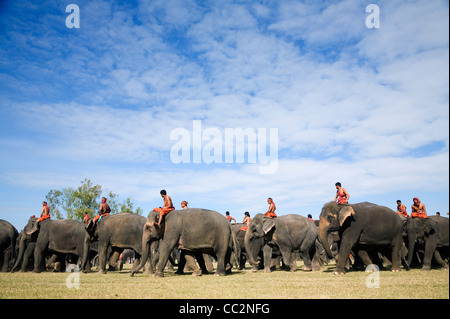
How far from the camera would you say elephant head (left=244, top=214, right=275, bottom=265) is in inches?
727

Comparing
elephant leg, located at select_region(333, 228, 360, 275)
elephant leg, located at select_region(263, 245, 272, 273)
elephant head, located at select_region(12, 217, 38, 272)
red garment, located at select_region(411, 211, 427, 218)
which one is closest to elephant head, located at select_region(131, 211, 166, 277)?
elephant leg, located at select_region(263, 245, 272, 273)

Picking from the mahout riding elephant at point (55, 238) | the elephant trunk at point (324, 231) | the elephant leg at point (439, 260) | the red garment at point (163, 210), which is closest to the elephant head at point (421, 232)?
the elephant leg at point (439, 260)

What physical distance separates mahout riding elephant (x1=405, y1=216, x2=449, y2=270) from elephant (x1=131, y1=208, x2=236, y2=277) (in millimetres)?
8398

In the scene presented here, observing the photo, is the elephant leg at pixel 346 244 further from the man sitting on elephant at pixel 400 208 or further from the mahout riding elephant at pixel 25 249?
the mahout riding elephant at pixel 25 249

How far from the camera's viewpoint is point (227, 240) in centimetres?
1473

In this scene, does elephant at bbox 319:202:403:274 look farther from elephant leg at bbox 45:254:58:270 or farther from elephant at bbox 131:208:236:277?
elephant leg at bbox 45:254:58:270

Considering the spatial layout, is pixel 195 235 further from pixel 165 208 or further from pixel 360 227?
pixel 360 227

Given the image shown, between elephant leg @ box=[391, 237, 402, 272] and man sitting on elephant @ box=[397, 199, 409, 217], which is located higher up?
man sitting on elephant @ box=[397, 199, 409, 217]
